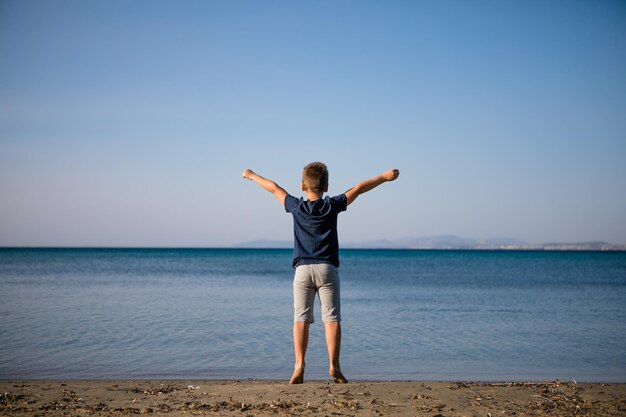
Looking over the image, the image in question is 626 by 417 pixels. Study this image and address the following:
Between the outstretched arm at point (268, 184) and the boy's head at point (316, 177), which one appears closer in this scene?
the boy's head at point (316, 177)

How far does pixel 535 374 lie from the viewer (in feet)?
28.3

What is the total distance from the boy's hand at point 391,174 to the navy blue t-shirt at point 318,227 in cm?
47

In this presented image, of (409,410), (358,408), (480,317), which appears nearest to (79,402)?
(358,408)

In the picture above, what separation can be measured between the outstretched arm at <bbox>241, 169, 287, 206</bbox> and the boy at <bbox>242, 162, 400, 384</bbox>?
0.13 meters

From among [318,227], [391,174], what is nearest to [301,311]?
[318,227]

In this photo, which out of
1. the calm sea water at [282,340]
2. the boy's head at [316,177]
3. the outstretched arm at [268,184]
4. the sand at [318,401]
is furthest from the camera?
the calm sea water at [282,340]

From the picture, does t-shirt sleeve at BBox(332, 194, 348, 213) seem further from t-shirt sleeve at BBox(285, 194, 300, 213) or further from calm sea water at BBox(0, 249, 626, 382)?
calm sea water at BBox(0, 249, 626, 382)

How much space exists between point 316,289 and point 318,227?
69cm

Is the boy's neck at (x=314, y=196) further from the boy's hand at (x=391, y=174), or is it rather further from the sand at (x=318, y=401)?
the sand at (x=318, y=401)

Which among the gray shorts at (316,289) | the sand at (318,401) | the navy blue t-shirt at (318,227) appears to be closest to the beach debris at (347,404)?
the sand at (318,401)

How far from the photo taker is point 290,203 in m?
5.90

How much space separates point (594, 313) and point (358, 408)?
47.5 feet

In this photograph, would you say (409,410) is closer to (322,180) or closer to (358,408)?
(358,408)

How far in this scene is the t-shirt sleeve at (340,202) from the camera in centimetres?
570
